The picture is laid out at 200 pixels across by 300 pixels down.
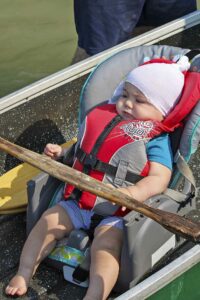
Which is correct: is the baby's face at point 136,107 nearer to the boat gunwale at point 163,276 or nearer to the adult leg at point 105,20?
the boat gunwale at point 163,276

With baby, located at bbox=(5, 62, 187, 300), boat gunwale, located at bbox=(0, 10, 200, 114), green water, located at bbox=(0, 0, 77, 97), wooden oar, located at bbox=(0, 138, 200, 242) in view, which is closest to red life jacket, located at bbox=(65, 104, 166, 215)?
baby, located at bbox=(5, 62, 187, 300)

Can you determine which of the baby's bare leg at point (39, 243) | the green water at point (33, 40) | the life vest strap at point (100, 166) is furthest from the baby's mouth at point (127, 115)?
the green water at point (33, 40)

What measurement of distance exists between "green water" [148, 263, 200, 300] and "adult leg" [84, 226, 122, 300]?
17 centimetres

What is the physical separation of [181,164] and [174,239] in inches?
11.5

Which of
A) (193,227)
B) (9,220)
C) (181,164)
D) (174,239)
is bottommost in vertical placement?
(9,220)

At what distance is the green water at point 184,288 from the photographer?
8.82 feet

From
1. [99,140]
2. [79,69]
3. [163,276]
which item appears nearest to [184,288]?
[163,276]

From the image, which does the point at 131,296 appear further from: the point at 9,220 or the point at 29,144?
the point at 29,144

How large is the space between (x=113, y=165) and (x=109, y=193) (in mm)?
425

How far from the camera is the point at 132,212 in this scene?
269 cm

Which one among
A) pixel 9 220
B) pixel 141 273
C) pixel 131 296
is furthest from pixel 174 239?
pixel 9 220

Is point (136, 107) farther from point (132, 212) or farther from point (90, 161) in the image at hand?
point (132, 212)

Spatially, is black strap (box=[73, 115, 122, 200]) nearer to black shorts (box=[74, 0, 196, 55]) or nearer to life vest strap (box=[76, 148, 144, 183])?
life vest strap (box=[76, 148, 144, 183])

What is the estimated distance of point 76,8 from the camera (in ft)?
14.6
